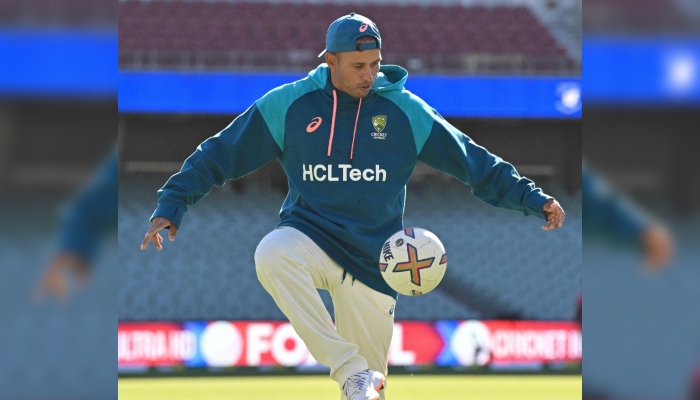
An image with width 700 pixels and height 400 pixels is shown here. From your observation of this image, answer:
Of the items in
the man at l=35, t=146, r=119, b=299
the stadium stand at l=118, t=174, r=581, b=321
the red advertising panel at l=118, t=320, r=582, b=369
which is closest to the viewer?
the man at l=35, t=146, r=119, b=299

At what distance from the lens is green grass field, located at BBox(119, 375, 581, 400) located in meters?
8.80

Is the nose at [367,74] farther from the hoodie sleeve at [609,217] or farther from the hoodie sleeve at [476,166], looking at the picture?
the hoodie sleeve at [609,217]

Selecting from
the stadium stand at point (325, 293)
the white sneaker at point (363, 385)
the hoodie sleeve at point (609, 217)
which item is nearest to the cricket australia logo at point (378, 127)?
the white sneaker at point (363, 385)

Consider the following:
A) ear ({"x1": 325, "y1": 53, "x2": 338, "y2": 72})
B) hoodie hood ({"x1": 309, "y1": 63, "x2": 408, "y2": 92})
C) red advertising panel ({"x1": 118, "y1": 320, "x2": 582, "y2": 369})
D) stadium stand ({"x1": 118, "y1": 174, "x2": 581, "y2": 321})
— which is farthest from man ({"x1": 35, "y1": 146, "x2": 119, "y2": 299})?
stadium stand ({"x1": 118, "y1": 174, "x2": 581, "y2": 321})

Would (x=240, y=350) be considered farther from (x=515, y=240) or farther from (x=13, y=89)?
(x=13, y=89)

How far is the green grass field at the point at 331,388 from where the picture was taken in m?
8.80

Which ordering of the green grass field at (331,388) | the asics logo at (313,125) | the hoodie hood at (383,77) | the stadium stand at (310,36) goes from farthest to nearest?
the stadium stand at (310,36)
the green grass field at (331,388)
the hoodie hood at (383,77)
the asics logo at (313,125)

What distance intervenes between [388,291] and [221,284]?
993 cm

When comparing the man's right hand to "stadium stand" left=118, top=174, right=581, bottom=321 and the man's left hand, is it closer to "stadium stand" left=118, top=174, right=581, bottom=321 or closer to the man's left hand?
the man's left hand

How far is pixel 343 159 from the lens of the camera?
4887 millimetres

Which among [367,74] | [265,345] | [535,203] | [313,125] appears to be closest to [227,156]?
[313,125]

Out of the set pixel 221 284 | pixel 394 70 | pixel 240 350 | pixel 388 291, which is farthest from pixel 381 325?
pixel 221 284

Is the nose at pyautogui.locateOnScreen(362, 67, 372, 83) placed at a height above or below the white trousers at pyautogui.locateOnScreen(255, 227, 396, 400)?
above

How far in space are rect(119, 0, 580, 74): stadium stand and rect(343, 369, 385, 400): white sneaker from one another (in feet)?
31.0
